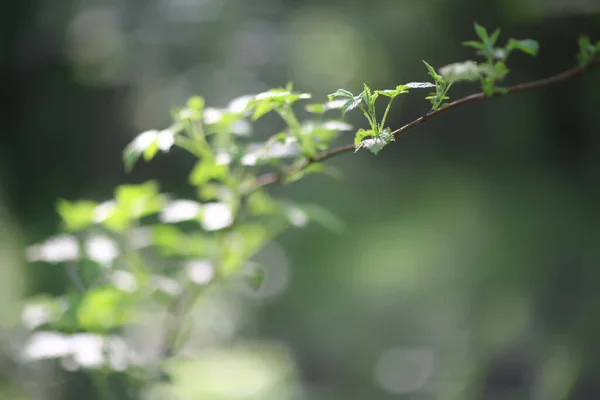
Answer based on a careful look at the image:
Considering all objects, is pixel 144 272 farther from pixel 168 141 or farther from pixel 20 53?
pixel 20 53

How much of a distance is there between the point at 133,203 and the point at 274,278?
1092mm

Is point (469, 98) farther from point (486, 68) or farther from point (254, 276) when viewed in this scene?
point (254, 276)

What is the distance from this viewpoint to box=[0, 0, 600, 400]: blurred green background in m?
1.15

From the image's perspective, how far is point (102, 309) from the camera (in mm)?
496

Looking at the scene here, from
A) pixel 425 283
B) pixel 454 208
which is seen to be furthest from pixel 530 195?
pixel 425 283

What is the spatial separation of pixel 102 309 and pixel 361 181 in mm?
1030

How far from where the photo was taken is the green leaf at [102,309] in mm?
474

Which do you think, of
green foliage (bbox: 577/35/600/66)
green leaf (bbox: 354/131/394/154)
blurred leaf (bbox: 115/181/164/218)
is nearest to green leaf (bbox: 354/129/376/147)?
green leaf (bbox: 354/131/394/154)

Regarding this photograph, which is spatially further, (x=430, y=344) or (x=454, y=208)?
(x=454, y=208)

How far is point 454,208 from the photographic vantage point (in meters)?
1.49

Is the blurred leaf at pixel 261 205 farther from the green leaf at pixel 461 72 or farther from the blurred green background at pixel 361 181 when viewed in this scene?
the blurred green background at pixel 361 181

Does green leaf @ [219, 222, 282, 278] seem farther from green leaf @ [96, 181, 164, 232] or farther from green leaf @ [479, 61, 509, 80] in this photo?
green leaf @ [479, 61, 509, 80]

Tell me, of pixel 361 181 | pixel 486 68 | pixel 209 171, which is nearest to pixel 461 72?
pixel 486 68

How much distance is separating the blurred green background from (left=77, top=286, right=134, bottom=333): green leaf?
555mm
